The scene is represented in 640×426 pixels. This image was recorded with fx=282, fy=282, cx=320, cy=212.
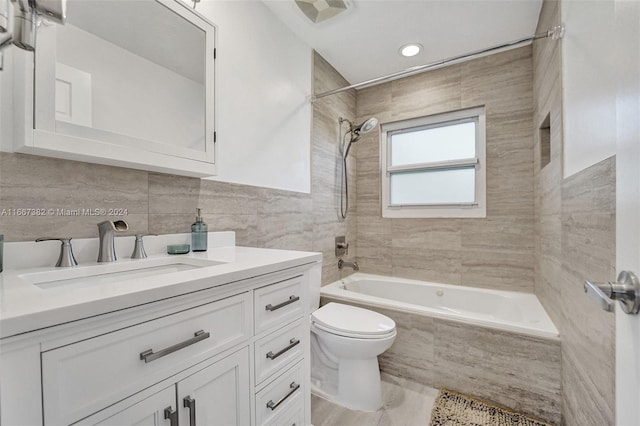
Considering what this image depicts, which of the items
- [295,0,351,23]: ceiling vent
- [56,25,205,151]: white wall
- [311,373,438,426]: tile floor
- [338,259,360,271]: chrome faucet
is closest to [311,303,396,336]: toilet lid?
[311,373,438,426]: tile floor

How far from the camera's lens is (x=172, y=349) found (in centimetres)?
67

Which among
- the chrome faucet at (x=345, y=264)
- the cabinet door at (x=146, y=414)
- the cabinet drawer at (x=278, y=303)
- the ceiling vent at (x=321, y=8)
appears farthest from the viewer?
the chrome faucet at (x=345, y=264)

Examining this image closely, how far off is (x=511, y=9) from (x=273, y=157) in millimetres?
1873

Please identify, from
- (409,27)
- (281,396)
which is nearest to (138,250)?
(281,396)

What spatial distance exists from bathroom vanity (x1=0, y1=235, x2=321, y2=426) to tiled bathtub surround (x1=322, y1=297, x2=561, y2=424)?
1.04 metres

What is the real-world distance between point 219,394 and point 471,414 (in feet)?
4.86

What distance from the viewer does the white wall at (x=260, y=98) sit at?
158 centimetres

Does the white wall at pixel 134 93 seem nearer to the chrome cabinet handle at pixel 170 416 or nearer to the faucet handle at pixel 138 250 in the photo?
the faucet handle at pixel 138 250

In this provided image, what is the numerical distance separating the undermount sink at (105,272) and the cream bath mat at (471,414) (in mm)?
1498

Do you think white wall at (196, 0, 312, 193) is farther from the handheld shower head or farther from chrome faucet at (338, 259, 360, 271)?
chrome faucet at (338, 259, 360, 271)

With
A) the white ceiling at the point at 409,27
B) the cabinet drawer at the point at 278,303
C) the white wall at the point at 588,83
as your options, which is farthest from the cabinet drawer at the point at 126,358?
the white ceiling at the point at 409,27

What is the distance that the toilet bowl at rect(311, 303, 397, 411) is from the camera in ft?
5.12

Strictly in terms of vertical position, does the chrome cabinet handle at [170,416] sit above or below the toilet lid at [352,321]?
above

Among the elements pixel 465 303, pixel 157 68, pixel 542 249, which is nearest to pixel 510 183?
pixel 542 249
